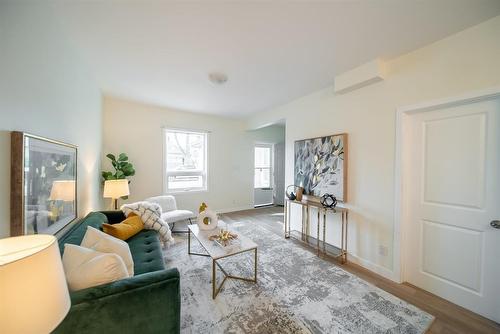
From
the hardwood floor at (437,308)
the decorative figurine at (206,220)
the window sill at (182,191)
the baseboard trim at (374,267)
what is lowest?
the hardwood floor at (437,308)

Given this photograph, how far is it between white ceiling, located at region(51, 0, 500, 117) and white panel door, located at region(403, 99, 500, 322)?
85 centimetres

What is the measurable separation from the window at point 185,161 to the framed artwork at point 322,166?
95.3 inches

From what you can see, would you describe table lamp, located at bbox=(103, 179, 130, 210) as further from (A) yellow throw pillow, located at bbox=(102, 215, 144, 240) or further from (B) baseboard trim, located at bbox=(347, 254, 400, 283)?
(B) baseboard trim, located at bbox=(347, 254, 400, 283)

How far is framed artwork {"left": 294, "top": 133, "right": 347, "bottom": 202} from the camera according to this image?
8.64 feet

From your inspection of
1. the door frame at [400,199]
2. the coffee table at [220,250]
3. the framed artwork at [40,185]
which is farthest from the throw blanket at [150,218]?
the door frame at [400,199]

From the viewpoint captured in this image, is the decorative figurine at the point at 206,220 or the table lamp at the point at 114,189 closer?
the decorative figurine at the point at 206,220

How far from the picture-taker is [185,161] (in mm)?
4551

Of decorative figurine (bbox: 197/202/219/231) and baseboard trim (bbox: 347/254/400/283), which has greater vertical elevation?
decorative figurine (bbox: 197/202/219/231)

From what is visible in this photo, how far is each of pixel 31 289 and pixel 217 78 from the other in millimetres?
2555

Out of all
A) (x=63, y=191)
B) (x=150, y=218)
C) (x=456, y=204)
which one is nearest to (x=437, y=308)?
(x=456, y=204)

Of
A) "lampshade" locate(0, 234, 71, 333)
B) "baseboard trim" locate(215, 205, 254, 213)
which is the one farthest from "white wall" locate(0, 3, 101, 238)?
"baseboard trim" locate(215, 205, 254, 213)

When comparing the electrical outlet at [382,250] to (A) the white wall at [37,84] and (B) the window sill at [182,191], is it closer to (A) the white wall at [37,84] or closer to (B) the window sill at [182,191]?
(A) the white wall at [37,84]

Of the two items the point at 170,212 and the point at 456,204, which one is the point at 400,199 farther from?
the point at 170,212

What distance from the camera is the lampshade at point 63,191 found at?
5.02 ft
